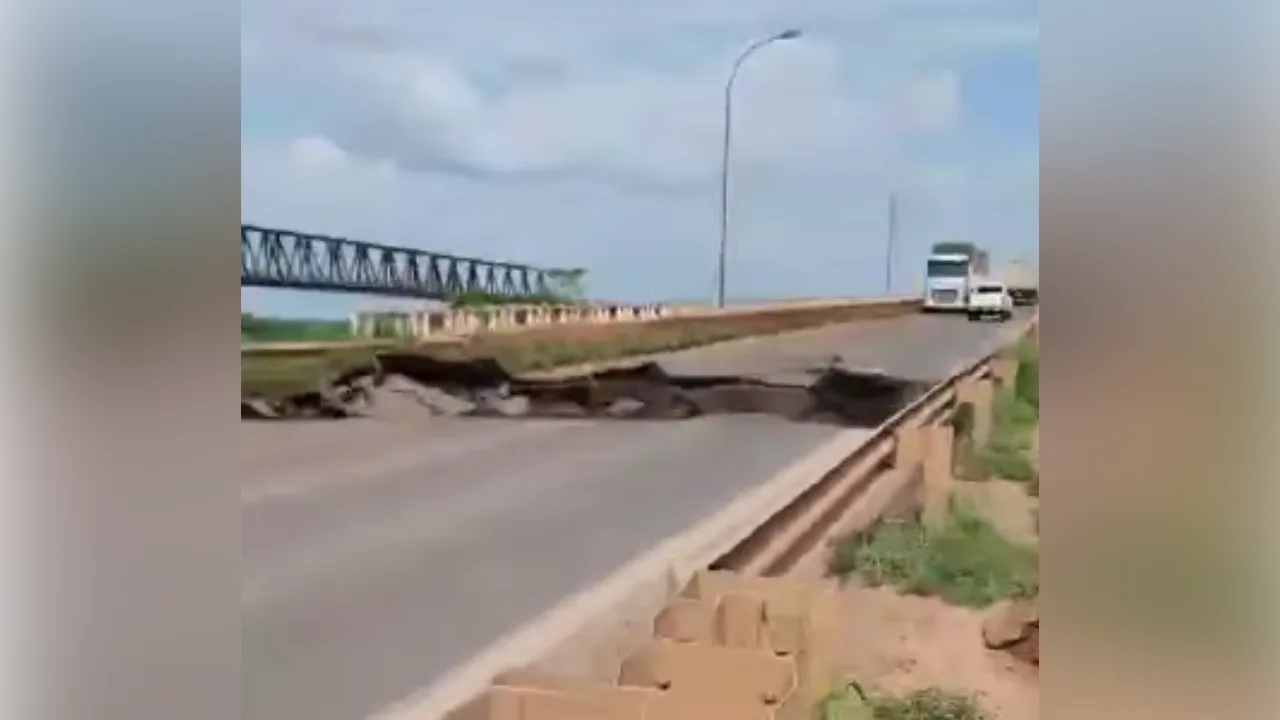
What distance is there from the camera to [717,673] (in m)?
1.48

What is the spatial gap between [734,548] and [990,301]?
360 mm

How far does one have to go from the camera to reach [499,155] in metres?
1.51

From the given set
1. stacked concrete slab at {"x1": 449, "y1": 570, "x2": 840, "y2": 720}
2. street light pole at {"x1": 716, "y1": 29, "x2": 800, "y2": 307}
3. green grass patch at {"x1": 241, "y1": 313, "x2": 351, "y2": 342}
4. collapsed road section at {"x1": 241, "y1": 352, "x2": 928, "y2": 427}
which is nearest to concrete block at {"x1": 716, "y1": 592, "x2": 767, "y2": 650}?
stacked concrete slab at {"x1": 449, "y1": 570, "x2": 840, "y2": 720}

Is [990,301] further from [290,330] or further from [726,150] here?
[290,330]

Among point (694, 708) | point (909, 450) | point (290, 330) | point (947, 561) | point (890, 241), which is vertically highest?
point (890, 241)

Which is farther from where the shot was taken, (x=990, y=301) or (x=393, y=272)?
(x=393, y=272)

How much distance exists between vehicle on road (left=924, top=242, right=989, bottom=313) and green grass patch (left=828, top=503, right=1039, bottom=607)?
0.21 m

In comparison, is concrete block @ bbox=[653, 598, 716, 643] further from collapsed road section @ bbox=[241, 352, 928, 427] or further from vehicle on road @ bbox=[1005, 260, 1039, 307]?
vehicle on road @ bbox=[1005, 260, 1039, 307]

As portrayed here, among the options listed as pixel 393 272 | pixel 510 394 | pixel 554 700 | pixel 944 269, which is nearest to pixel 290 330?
pixel 393 272

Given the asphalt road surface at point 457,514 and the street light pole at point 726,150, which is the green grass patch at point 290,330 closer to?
the asphalt road surface at point 457,514

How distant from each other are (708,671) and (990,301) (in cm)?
47

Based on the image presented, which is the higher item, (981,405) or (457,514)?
(981,405)

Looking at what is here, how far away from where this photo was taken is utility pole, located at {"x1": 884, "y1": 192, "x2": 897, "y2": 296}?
1.47 m
